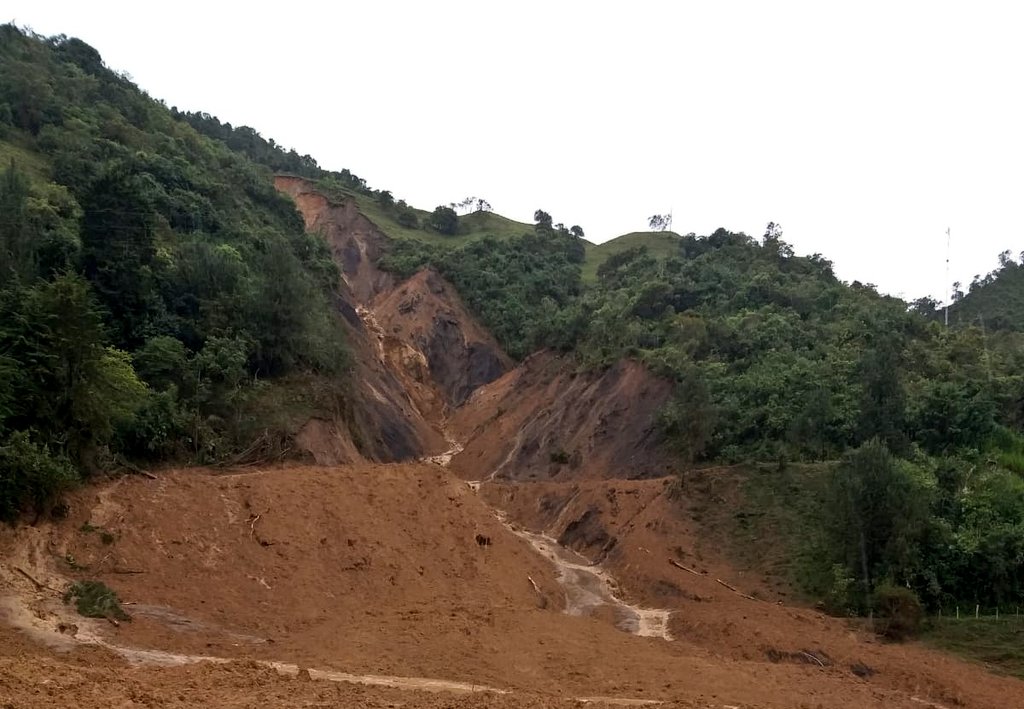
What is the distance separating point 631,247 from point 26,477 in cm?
6623

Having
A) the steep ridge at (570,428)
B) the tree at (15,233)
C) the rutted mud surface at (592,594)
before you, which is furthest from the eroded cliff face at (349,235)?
the rutted mud surface at (592,594)

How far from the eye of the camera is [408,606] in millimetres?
19938

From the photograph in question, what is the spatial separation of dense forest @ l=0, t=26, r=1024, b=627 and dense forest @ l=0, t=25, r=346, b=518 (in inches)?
3.1

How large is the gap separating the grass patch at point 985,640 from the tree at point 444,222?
226ft

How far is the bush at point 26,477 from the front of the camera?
53.3ft

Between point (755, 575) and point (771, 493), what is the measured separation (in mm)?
3966

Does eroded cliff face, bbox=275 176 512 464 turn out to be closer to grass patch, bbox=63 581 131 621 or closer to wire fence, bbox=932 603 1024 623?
grass patch, bbox=63 581 131 621

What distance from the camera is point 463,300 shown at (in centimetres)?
6900

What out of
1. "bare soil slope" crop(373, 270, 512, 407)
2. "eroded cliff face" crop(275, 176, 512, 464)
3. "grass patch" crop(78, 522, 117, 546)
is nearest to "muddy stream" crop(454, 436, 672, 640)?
"eroded cliff face" crop(275, 176, 512, 464)

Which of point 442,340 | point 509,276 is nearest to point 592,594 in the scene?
point 442,340

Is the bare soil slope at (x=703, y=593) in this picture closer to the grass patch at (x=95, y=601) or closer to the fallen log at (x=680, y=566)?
the fallen log at (x=680, y=566)

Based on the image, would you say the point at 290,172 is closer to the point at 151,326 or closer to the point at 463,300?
the point at 463,300

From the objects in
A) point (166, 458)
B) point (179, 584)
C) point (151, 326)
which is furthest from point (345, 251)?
point (179, 584)

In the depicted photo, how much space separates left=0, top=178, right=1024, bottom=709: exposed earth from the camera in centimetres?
1268
